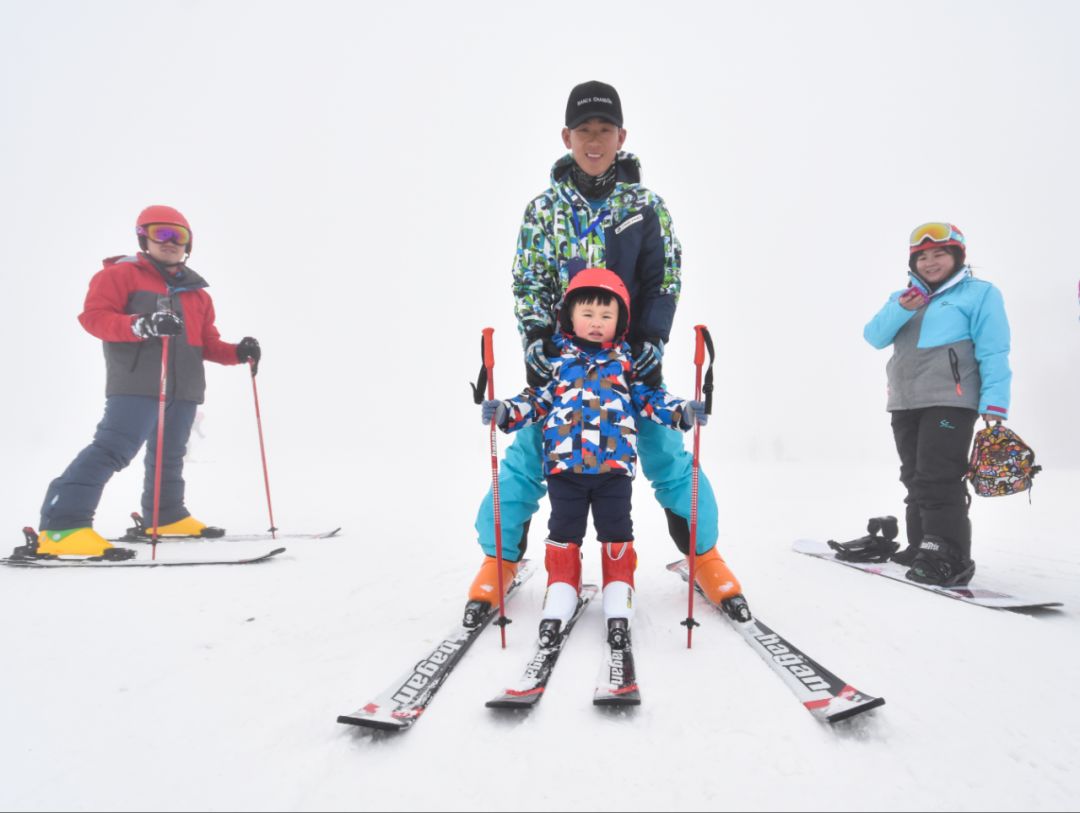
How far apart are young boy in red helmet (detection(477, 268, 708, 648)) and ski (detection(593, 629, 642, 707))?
22cm

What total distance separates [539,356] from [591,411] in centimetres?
46

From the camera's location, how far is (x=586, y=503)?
2715 mm

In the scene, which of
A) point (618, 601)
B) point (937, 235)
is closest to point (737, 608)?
point (618, 601)

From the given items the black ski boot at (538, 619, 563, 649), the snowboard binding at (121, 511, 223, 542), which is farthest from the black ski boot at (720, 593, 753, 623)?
the snowboard binding at (121, 511, 223, 542)

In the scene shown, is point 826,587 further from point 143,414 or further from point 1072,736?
point 143,414

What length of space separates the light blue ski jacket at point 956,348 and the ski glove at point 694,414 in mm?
2197

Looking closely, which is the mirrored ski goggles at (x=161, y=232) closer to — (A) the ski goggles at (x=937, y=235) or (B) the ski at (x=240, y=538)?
(B) the ski at (x=240, y=538)

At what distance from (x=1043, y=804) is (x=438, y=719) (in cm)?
166

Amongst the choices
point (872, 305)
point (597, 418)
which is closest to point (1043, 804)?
point (597, 418)

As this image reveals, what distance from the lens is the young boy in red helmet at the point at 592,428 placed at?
2.56 metres

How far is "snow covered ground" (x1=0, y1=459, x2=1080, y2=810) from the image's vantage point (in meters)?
1.38

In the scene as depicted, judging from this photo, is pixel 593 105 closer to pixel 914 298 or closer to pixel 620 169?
pixel 620 169

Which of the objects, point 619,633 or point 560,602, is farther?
point 560,602

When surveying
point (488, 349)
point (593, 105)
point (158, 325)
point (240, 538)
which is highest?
point (593, 105)
